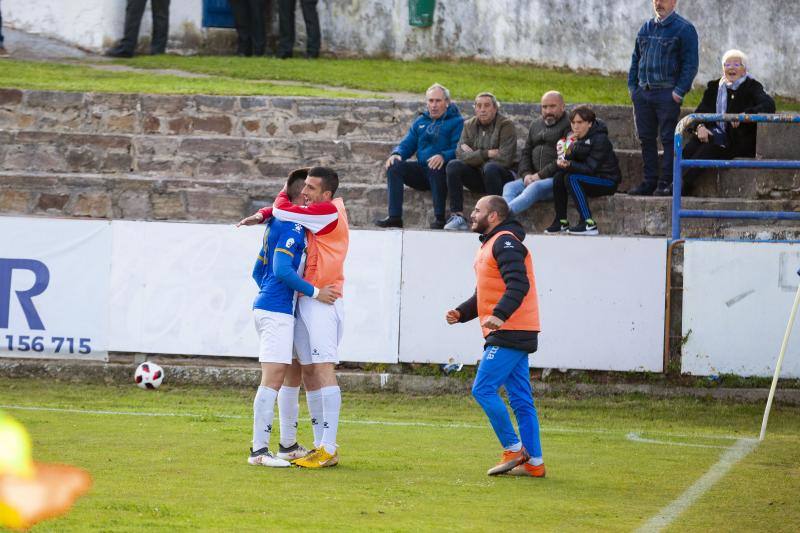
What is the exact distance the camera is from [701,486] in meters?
9.80

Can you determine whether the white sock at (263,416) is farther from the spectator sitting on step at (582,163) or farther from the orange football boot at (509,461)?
the spectator sitting on step at (582,163)

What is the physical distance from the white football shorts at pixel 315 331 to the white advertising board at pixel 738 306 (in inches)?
213

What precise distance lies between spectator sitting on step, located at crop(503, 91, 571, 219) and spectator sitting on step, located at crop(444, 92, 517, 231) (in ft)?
0.56

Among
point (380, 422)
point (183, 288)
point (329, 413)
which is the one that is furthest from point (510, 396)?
point (183, 288)

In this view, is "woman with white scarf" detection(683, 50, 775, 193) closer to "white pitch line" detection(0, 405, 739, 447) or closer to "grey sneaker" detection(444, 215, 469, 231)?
"grey sneaker" detection(444, 215, 469, 231)

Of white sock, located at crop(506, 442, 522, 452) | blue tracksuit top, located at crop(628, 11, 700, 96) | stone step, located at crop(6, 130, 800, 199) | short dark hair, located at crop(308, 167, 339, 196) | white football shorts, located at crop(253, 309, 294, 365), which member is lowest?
white sock, located at crop(506, 442, 522, 452)

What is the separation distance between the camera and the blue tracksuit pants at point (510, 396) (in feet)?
33.0

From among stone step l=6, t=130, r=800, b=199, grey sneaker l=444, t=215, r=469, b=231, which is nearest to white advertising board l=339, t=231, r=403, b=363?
grey sneaker l=444, t=215, r=469, b=231

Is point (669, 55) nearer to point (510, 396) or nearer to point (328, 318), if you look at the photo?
point (510, 396)

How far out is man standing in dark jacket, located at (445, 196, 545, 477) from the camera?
10.0 meters

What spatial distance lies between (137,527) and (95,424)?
4.50 m

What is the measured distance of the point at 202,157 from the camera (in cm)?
1898

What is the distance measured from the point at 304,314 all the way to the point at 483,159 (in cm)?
676

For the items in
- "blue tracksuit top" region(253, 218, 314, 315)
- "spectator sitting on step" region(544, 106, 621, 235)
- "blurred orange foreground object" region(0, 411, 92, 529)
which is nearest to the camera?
"blurred orange foreground object" region(0, 411, 92, 529)
